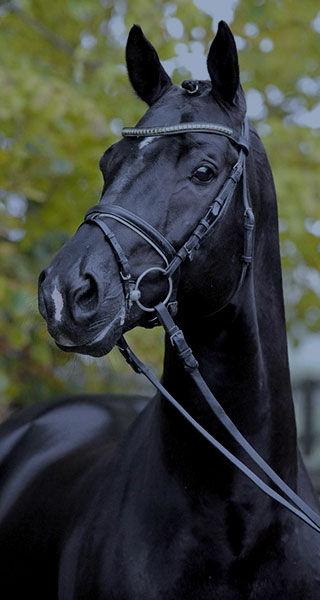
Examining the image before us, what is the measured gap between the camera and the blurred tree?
5562mm

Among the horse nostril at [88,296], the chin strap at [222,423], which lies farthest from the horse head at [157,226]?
the chin strap at [222,423]

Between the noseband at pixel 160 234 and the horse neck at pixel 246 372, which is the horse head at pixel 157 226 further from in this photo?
the horse neck at pixel 246 372

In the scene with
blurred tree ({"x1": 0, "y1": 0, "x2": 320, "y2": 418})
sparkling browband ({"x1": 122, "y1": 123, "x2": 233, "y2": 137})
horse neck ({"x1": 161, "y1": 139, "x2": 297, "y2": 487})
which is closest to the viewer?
sparkling browband ({"x1": 122, "y1": 123, "x2": 233, "y2": 137})

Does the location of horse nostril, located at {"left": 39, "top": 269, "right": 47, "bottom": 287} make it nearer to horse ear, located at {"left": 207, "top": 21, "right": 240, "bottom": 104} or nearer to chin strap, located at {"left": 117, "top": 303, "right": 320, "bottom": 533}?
chin strap, located at {"left": 117, "top": 303, "right": 320, "bottom": 533}

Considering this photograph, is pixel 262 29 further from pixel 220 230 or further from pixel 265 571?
pixel 265 571

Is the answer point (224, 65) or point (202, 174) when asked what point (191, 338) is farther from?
point (224, 65)

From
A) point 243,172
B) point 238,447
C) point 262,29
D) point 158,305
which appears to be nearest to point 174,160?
point 243,172

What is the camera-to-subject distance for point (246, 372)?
2707 millimetres

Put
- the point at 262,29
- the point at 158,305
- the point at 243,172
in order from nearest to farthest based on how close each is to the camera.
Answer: the point at 158,305 → the point at 243,172 → the point at 262,29

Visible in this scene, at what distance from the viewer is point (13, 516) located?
12.2 ft

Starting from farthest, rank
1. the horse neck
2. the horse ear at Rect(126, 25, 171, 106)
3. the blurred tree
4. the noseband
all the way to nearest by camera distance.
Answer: the blurred tree < the horse ear at Rect(126, 25, 171, 106) < the horse neck < the noseband

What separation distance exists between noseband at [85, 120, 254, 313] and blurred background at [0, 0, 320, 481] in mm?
2479

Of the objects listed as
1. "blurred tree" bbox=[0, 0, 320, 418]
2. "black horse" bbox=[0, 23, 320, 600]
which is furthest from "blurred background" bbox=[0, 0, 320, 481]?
"black horse" bbox=[0, 23, 320, 600]

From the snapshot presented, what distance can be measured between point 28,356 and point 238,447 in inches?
170
